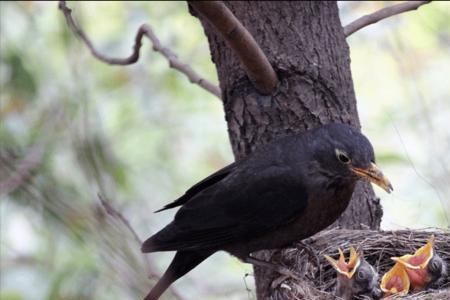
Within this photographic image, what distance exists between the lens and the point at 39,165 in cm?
492

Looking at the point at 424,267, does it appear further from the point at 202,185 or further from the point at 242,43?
the point at 242,43

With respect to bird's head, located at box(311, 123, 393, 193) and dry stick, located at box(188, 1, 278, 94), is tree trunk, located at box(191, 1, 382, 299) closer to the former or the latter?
dry stick, located at box(188, 1, 278, 94)

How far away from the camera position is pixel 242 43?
487cm

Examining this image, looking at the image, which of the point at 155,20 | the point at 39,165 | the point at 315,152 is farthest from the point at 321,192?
the point at 155,20

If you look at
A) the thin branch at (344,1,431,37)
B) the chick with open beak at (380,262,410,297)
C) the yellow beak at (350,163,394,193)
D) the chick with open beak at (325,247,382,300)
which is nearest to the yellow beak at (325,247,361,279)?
the chick with open beak at (325,247,382,300)

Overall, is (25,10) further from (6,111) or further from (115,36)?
(6,111)

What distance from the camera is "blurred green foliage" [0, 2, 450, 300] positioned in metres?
5.54

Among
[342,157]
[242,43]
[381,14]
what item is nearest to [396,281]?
[342,157]

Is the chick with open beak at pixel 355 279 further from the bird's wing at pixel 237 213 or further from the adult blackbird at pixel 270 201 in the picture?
the bird's wing at pixel 237 213

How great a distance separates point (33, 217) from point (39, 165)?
47 centimetres

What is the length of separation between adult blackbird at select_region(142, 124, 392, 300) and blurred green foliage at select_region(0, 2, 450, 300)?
41 centimetres

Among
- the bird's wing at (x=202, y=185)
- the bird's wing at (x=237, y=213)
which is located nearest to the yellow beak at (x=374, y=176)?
the bird's wing at (x=237, y=213)

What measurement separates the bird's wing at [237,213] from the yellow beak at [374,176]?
32 centimetres

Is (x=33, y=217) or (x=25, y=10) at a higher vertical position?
(x=25, y=10)
